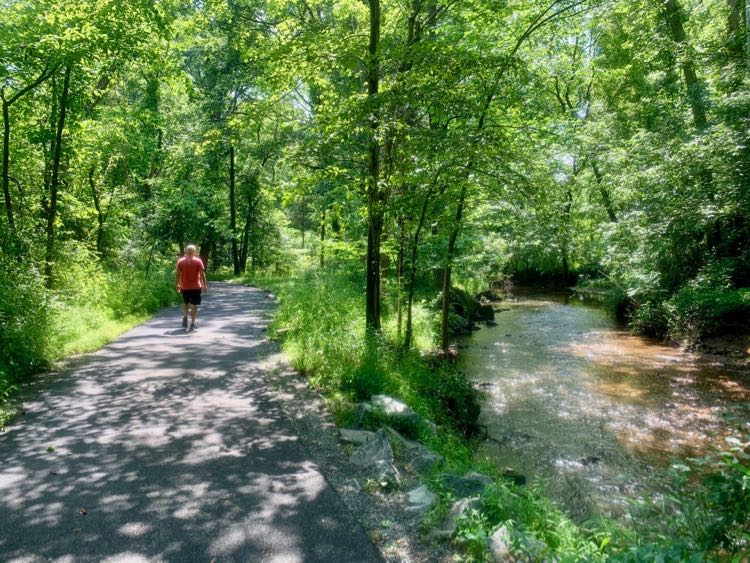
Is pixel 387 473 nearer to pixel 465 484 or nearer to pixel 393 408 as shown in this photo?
pixel 465 484

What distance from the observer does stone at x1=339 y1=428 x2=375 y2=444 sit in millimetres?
5384

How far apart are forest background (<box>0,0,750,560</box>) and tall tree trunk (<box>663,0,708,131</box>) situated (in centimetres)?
7

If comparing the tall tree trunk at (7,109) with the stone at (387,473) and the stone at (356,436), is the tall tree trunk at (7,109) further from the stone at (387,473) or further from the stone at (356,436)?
the stone at (387,473)

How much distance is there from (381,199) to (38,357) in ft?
20.5

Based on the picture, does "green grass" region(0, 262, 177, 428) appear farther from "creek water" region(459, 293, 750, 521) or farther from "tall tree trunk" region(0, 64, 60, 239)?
"creek water" region(459, 293, 750, 521)

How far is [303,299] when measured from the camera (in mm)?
12891

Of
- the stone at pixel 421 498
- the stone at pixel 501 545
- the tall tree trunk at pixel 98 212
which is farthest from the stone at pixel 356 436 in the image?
the tall tree trunk at pixel 98 212

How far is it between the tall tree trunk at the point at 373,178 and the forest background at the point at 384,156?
39mm

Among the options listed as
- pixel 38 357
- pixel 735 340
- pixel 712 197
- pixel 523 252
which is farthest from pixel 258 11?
pixel 523 252

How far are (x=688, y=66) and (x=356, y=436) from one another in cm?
1634

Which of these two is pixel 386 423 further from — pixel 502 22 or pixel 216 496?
pixel 502 22

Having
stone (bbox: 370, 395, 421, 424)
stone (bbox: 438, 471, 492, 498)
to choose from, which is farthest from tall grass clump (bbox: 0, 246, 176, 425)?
stone (bbox: 438, 471, 492, 498)

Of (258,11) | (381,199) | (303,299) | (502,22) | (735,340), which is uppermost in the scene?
(258,11)

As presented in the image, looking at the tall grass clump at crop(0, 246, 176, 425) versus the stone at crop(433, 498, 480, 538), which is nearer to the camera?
the stone at crop(433, 498, 480, 538)
